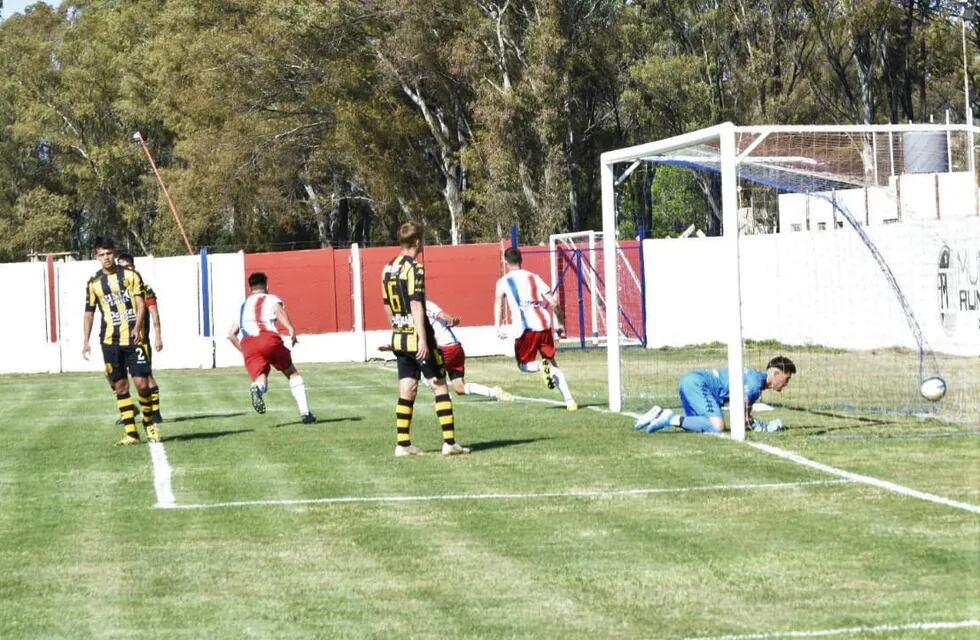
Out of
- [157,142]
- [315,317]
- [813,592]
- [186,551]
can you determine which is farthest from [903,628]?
[157,142]

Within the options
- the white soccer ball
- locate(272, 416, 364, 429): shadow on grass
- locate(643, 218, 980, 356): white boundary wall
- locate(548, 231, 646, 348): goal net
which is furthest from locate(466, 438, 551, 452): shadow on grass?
locate(548, 231, 646, 348): goal net

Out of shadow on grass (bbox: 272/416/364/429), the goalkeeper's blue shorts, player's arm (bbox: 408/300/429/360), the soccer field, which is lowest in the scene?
the soccer field

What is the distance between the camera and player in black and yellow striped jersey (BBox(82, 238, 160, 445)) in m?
16.1

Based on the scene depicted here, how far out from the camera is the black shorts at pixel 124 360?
1634cm

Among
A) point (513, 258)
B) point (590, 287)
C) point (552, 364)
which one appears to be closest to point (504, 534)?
point (552, 364)

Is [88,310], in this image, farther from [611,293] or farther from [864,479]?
[864,479]

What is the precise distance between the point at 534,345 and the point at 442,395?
5525 millimetres

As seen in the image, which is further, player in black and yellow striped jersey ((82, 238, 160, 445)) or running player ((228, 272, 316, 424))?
running player ((228, 272, 316, 424))

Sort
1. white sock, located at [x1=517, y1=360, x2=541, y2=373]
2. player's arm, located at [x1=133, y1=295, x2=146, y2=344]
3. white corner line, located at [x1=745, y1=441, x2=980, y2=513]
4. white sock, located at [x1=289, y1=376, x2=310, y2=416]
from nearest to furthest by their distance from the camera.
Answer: white corner line, located at [x1=745, y1=441, x2=980, y2=513] < player's arm, located at [x1=133, y1=295, x2=146, y2=344] < white sock, located at [x1=289, y1=376, x2=310, y2=416] < white sock, located at [x1=517, y1=360, x2=541, y2=373]

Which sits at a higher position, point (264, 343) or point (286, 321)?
point (286, 321)

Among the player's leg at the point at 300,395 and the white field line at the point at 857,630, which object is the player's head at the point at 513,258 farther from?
the white field line at the point at 857,630

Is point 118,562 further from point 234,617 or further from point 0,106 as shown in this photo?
point 0,106

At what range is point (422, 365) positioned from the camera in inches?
555

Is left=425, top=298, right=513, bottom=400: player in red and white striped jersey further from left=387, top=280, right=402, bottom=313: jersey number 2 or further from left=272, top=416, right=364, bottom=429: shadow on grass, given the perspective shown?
left=387, top=280, right=402, bottom=313: jersey number 2
